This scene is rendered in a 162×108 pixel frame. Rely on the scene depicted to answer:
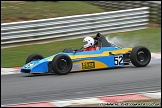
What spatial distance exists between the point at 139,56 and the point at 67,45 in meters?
4.23

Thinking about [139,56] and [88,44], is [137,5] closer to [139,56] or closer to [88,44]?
[139,56]

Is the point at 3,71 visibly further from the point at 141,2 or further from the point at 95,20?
the point at 141,2

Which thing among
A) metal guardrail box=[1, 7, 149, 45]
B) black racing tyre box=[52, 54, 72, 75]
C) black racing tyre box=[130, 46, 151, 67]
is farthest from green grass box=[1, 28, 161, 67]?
black racing tyre box=[130, 46, 151, 67]

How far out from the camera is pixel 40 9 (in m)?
19.1

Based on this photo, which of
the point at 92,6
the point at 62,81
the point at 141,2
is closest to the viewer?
the point at 62,81

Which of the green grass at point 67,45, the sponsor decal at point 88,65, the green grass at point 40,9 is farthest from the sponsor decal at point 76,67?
the green grass at point 40,9

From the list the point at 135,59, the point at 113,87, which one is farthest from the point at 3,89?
the point at 135,59

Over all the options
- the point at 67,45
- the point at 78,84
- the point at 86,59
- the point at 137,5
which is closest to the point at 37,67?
the point at 86,59

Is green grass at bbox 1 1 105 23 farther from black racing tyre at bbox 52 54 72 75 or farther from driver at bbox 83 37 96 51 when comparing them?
black racing tyre at bbox 52 54 72 75

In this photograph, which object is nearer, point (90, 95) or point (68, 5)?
point (90, 95)

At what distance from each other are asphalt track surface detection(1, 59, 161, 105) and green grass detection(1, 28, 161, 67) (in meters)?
2.42

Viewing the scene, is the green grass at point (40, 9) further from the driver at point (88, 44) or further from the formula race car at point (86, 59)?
the formula race car at point (86, 59)

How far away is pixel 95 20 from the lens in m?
16.8

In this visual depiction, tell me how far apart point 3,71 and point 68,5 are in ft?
32.2
